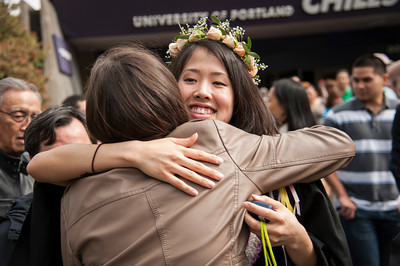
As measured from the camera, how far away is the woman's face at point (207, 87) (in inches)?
64.2

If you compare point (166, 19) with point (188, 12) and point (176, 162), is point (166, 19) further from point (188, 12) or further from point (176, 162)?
point (176, 162)

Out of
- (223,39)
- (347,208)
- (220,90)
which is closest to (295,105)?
(347,208)

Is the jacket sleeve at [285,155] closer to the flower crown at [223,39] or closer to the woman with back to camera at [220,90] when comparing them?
the woman with back to camera at [220,90]

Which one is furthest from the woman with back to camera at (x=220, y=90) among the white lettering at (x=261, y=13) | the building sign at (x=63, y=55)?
the white lettering at (x=261, y=13)

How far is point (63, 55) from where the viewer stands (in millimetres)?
8484

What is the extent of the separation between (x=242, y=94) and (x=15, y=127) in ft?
6.11

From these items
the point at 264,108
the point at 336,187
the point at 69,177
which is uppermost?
the point at 264,108

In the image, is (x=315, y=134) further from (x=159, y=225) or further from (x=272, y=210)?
(x=159, y=225)

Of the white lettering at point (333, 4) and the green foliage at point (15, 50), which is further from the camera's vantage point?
the white lettering at point (333, 4)

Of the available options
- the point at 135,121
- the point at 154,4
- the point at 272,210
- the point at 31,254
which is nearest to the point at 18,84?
the point at 31,254

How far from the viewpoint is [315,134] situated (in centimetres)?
130

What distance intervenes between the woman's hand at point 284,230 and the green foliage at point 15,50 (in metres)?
5.30

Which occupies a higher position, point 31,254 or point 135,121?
point 135,121

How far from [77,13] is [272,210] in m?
8.83
